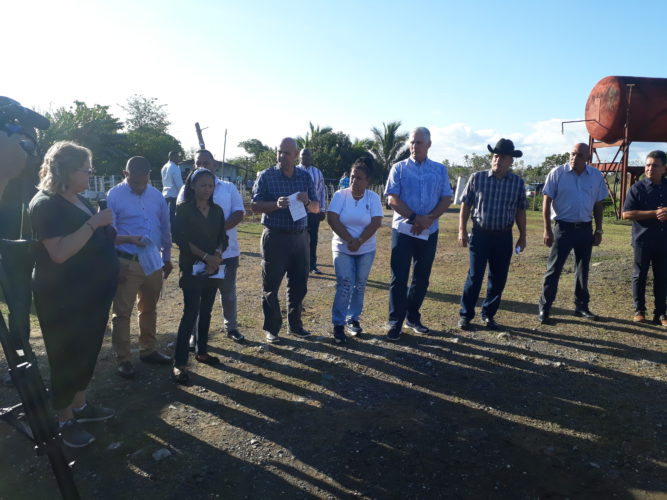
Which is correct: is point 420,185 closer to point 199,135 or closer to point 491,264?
point 491,264

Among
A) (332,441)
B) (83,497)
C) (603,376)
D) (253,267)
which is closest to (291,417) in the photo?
(332,441)

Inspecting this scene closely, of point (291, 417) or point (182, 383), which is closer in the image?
point (291, 417)

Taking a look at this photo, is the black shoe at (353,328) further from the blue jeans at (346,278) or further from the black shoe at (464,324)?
the black shoe at (464,324)

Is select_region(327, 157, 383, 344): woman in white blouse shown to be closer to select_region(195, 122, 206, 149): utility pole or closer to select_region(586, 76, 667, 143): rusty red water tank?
select_region(195, 122, 206, 149): utility pole

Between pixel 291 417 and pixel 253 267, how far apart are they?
5.85 m

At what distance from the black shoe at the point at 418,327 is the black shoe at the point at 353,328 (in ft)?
1.92

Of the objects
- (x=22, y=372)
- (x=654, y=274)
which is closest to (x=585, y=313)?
(x=654, y=274)

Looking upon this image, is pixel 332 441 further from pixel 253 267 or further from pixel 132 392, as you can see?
pixel 253 267

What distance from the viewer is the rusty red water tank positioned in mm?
13359

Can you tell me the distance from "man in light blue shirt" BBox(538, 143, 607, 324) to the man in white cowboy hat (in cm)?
49

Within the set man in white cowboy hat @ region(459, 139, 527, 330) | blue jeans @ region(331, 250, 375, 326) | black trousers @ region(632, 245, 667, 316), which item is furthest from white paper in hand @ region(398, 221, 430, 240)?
black trousers @ region(632, 245, 667, 316)

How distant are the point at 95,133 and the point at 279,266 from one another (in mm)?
41120

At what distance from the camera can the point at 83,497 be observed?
263 centimetres

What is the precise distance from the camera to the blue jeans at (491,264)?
5277mm
